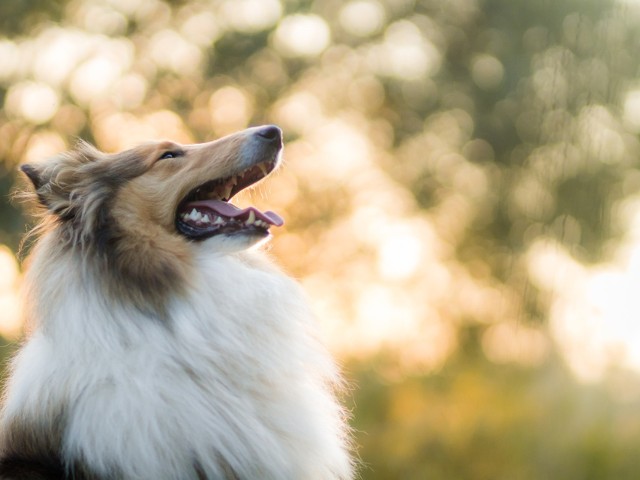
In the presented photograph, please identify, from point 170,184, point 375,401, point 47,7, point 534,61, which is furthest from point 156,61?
point 170,184

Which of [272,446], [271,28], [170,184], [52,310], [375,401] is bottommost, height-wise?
[375,401]

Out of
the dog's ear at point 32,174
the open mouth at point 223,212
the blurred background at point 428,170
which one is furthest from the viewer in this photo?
the blurred background at point 428,170

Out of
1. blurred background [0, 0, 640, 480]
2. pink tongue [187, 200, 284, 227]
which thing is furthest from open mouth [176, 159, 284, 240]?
blurred background [0, 0, 640, 480]

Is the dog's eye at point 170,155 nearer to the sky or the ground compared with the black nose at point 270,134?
nearer to the ground

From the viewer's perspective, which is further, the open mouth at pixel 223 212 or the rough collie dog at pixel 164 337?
the open mouth at pixel 223 212

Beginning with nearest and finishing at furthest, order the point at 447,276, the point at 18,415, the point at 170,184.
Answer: the point at 18,415 → the point at 170,184 → the point at 447,276

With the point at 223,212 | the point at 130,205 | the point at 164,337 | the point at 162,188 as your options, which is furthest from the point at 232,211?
the point at 164,337

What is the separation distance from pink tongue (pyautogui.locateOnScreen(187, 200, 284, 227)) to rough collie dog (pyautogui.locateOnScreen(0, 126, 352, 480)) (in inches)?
Answer: 0.4

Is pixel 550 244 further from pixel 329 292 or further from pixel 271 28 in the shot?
pixel 271 28

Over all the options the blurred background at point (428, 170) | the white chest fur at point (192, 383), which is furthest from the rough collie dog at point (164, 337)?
the blurred background at point (428, 170)

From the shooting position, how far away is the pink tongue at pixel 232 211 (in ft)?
14.8

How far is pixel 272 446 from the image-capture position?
410cm

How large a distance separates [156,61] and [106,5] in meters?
1.37

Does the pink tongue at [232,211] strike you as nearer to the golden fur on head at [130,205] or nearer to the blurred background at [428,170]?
the golden fur on head at [130,205]
